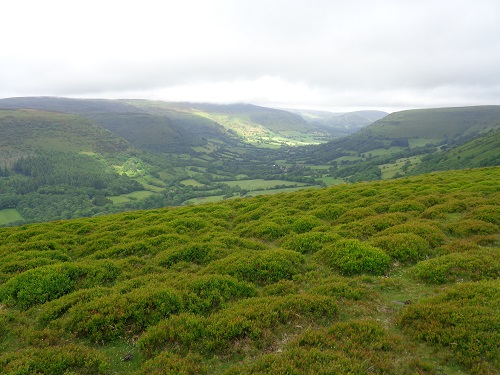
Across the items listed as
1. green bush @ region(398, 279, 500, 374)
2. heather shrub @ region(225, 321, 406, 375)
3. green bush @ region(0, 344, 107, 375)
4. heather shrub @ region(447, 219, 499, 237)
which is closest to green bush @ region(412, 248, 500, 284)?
green bush @ region(398, 279, 500, 374)

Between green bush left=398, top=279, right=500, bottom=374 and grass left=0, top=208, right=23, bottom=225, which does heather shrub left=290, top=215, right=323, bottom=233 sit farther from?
grass left=0, top=208, right=23, bottom=225

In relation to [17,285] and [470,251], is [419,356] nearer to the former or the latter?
[470,251]

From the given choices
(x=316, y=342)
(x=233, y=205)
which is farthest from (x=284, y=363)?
(x=233, y=205)

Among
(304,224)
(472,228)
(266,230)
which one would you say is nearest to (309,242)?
(304,224)

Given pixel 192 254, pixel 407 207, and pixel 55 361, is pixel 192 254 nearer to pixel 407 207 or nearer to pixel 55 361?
pixel 55 361

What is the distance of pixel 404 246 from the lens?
1495 cm

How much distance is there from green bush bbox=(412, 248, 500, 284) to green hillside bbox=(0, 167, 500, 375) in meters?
0.06

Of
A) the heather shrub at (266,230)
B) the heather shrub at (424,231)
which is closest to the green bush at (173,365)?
the heather shrub at (266,230)

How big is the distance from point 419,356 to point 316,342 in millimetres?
3019

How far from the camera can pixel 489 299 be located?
9508mm

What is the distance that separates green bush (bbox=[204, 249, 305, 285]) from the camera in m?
13.5

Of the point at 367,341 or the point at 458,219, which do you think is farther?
the point at 458,219

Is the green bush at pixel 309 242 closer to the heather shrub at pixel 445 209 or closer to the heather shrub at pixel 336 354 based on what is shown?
the heather shrub at pixel 336 354

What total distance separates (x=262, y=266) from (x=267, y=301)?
127 inches
